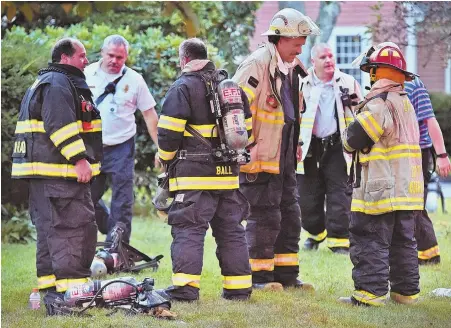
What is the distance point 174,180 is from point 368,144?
1.51m

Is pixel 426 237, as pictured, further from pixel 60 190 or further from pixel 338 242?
pixel 60 190

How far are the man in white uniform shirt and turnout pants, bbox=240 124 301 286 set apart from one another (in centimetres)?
203

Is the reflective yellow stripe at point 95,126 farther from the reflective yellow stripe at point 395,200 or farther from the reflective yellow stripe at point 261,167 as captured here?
the reflective yellow stripe at point 395,200

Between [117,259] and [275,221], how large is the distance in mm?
1790

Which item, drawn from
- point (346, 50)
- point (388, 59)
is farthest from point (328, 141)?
point (346, 50)

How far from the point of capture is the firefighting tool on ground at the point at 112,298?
7402mm

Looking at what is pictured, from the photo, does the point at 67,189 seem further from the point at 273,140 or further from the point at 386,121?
the point at 386,121

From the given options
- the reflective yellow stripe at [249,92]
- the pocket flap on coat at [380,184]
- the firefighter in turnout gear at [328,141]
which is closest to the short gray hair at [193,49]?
the reflective yellow stripe at [249,92]

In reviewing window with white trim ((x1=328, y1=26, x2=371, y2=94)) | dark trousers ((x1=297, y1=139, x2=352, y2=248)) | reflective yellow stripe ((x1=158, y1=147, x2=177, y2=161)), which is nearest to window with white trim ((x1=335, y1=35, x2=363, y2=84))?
window with white trim ((x1=328, y1=26, x2=371, y2=94))

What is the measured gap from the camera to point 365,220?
7.85 meters

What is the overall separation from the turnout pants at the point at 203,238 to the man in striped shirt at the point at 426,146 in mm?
2178

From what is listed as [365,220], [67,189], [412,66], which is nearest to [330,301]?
[365,220]

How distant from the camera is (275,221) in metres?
8.45

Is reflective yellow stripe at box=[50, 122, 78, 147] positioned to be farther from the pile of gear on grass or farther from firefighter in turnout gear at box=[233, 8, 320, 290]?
firefighter in turnout gear at box=[233, 8, 320, 290]
